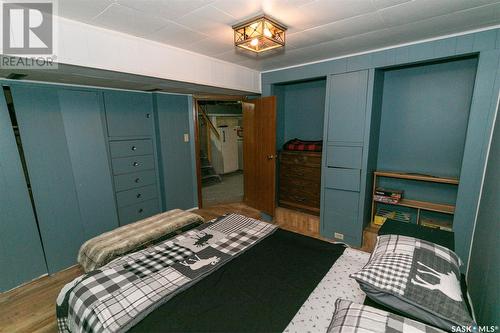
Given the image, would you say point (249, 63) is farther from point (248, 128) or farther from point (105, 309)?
point (105, 309)

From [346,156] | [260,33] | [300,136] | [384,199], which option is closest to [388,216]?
[384,199]

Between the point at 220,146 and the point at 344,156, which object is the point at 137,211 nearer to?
the point at 344,156

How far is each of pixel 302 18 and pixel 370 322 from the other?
2055mm

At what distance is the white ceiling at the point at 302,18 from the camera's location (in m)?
1.61

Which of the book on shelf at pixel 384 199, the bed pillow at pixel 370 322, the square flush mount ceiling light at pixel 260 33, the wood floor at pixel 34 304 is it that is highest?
Answer: the square flush mount ceiling light at pixel 260 33

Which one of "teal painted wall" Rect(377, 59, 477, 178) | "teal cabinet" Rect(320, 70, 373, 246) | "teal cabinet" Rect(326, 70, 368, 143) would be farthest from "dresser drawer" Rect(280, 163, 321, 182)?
"teal painted wall" Rect(377, 59, 477, 178)

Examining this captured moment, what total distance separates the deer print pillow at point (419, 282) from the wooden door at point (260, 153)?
2.32 m

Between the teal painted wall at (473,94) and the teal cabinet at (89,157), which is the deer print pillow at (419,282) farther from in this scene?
the teal cabinet at (89,157)

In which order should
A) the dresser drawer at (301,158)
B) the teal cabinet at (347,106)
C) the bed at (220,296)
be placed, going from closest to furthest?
the bed at (220,296) < the teal cabinet at (347,106) < the dresser drawer at (301,158)

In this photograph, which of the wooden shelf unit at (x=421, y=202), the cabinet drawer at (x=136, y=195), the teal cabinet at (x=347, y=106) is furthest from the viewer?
the cabinet drawer at (x=136, y=195)

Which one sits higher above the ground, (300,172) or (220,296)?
(300,172)

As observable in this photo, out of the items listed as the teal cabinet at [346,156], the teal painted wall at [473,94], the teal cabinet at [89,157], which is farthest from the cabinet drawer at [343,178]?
the teal cabinet at [89,157]

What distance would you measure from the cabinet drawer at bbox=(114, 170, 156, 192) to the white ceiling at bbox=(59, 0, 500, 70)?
1846 millimetres

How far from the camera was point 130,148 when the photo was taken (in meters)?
3.15
